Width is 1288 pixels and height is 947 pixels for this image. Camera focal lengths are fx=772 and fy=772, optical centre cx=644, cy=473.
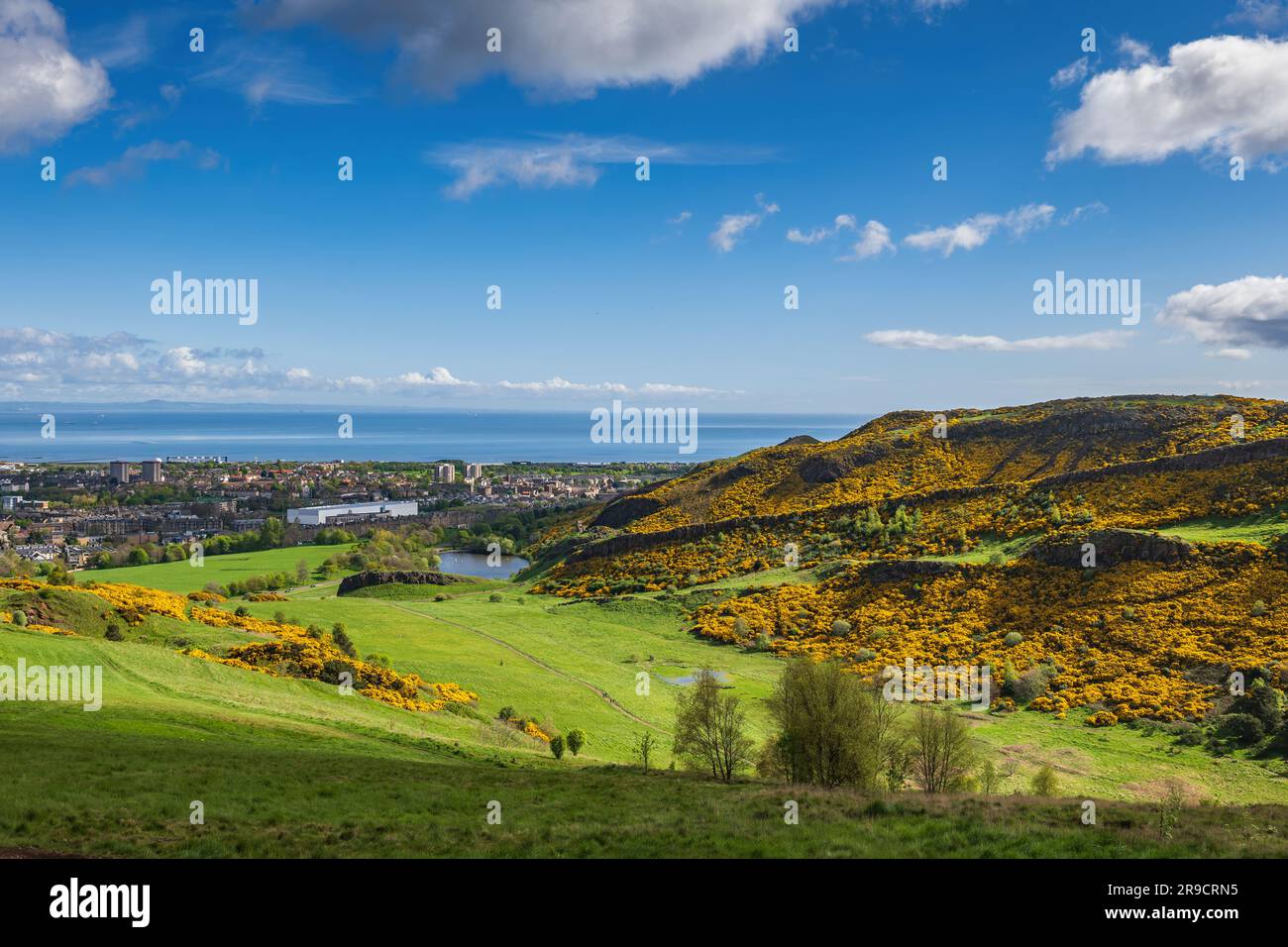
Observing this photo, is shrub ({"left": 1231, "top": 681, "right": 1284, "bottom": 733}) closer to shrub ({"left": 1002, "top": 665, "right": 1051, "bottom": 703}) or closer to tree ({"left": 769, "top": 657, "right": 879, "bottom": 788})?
shrub ({"left": 1002, "top": 665, "right": 1051, "bottom": 703})

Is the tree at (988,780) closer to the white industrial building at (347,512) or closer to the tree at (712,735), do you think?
the tree at (712,735)

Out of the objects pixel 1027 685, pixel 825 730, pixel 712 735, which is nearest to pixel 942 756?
pixel 825 730

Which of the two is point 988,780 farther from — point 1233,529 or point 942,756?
point 1233,529

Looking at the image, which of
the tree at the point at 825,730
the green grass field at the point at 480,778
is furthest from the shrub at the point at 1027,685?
the tree at the point at 825,730

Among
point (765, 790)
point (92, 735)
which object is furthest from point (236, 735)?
point (765, 790)

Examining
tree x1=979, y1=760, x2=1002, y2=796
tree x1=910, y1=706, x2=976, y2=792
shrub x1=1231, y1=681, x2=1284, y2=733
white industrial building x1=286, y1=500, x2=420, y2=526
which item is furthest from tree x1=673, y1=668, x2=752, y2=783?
white industrial building x1=286, y1=500, x2=420, y2=526

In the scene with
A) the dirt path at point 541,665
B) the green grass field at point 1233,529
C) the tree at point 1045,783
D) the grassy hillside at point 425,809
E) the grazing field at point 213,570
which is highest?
the green grass field at point 1233,529
